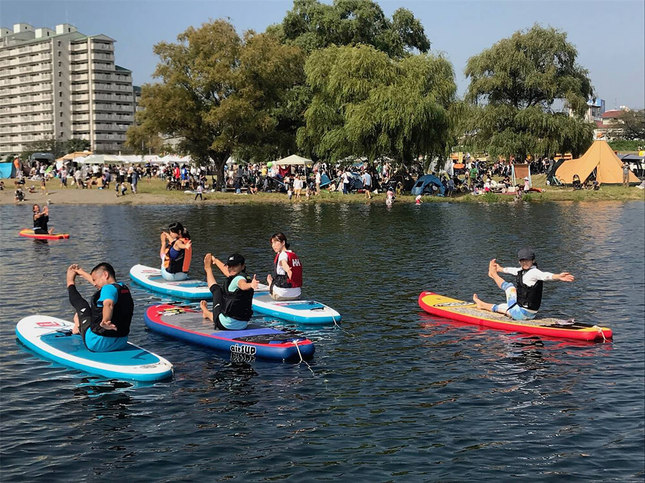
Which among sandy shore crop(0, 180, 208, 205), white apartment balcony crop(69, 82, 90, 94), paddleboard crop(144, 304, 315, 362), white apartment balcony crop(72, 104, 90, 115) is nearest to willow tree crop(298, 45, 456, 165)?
sandy shore crop(0, 180, 208, 205)

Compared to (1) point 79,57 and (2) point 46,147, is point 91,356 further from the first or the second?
(1) point 79,57

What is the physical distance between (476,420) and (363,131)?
48.5 meters

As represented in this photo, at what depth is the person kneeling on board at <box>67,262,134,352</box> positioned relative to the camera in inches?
551

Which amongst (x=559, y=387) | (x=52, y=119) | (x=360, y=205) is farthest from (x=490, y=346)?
(x=52, y=119)

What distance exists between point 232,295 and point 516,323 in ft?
22.2

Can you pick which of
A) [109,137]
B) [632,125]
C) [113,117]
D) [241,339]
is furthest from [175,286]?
[113,117]

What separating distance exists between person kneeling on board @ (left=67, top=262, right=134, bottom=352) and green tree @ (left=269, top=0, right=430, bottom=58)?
2373 inches

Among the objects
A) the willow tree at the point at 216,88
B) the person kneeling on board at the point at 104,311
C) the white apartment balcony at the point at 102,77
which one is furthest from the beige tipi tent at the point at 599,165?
the white apartment balcony at the point at 102,77

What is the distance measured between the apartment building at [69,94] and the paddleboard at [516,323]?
532 feet

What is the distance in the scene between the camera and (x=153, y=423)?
12.5m

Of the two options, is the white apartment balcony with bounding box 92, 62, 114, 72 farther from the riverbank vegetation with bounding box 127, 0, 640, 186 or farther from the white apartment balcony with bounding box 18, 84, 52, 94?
the riverbank vegetation with bounding box 127, 0, 640, 186

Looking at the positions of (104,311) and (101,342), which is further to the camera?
(101,342)

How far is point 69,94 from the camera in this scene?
579ft

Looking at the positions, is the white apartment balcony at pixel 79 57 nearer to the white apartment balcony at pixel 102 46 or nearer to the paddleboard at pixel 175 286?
the white apartment balcony at pixel 102 46
